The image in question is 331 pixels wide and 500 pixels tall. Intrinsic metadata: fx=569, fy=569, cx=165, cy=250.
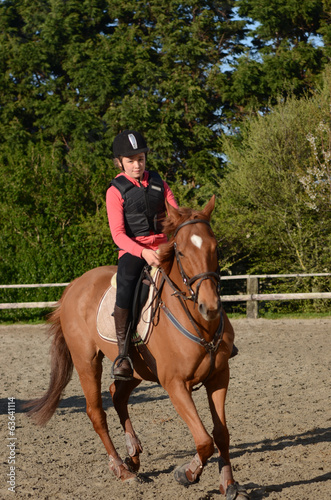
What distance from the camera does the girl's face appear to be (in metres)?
4.43

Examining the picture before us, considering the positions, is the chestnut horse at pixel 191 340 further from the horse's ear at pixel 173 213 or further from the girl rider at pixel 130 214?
the girl rider at pixel 130 214

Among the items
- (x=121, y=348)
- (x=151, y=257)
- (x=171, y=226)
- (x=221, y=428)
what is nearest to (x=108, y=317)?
(x=121, y=348)

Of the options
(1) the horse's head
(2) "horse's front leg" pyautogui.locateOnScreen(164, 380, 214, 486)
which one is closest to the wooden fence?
(2) "horse's front leg" pyautogui.locateOnScreen(164, 380, 214, 486)

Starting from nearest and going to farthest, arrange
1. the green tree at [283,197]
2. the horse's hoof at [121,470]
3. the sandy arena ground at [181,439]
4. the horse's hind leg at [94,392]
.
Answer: the sandy arena ground at [181,439] < the horse's hoof at [121,470] < the horse's hind leg at [94,392] < the green tree at [283,197]

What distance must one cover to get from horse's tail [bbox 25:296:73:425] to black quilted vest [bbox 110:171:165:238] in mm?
1661

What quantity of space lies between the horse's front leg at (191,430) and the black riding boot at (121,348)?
0.50m

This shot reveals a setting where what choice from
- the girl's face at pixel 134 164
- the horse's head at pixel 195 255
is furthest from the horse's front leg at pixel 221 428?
the girl's face at pixel 134 164

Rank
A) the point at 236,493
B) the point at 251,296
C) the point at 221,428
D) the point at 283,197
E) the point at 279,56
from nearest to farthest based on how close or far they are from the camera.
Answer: the point at 236,493
the point at 221,428
the point at 251,296
the point at 283,197
the point at 279,56

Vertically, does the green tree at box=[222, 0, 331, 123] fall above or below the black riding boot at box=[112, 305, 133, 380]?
above

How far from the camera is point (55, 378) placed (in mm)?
5566

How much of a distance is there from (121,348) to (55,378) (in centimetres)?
145

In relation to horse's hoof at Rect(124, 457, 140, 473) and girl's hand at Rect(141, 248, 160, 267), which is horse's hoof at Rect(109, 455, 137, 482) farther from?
girl's hand at Rect(141, 248, 160, 267)

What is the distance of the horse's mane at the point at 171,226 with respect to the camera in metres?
3.86

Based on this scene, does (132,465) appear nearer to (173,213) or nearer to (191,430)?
(191,430)
